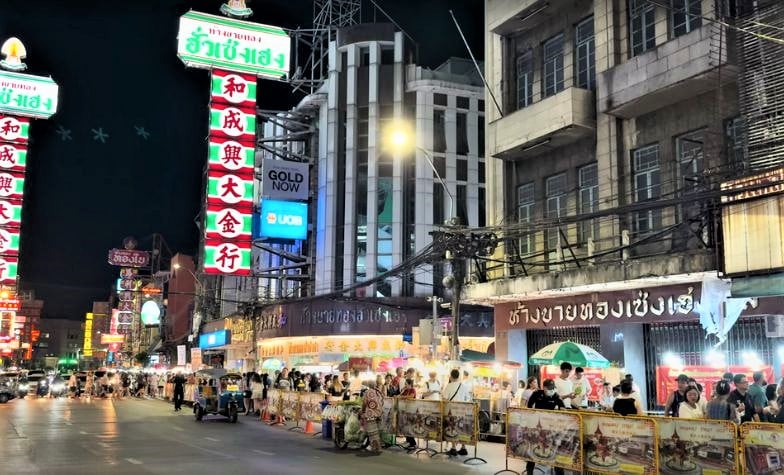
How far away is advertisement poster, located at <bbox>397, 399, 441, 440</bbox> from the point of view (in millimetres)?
16703

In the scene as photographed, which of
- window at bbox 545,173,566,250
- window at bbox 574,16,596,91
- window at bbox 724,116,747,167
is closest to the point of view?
window at bbox 724,116,747,167

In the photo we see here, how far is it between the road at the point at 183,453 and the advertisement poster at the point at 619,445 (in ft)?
9.36

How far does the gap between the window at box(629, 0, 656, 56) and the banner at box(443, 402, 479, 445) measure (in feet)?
37.8

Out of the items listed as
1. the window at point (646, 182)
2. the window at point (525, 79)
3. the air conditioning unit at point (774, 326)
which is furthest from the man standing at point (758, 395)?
the window at point (525, 79)

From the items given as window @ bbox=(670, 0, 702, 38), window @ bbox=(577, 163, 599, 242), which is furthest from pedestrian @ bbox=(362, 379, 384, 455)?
window @ bbox=(670, 0, 702, 38)

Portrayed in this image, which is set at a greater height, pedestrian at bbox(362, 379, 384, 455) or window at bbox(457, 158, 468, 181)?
window at bbox(457, 158, 468, 181)

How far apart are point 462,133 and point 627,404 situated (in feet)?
125

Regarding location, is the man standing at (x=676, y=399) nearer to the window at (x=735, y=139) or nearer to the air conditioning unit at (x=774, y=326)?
the air conditioning unit at (x=774, y=326)

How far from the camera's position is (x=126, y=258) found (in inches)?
3976

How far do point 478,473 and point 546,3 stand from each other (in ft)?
52.4

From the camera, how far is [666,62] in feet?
62.2

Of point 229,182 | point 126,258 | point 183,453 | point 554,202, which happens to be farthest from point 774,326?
point 126,258

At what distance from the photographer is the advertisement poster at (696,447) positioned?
10.1 meters

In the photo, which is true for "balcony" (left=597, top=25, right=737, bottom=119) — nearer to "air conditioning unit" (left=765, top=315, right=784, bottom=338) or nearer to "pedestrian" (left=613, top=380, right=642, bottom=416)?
"air conditioning unit" (left=765, top=315, right=784, bottom=338)
